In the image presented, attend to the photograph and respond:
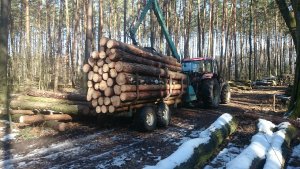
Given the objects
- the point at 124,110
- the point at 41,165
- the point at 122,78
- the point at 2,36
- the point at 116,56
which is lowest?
the point at 41,165

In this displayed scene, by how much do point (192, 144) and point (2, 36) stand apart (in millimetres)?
A: 7990

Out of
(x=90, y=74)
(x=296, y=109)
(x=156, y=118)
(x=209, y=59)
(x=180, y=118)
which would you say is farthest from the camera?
(x=209, y=59)

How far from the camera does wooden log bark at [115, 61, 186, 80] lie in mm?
8164

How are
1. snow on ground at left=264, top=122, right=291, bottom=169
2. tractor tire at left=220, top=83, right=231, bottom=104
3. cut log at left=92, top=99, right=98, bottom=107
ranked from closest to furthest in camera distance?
snow on ground at left=264, top=122, right=291, bottom=169 → cut log at left=92, top=99, right=98, bottom=107 → tractor tire at left=220, top=83, right=231, bottom=104

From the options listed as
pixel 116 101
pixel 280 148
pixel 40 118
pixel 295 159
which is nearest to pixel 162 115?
pixel 116 101

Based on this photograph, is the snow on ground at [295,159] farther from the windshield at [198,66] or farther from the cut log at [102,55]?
the windshield at [198,66]

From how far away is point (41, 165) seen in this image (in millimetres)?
5863

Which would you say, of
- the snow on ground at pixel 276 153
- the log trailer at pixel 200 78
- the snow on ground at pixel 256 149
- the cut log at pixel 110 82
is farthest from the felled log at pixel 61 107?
the snow on ground at pixel 276 153

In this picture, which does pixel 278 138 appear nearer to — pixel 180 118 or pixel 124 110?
pixel 124 110

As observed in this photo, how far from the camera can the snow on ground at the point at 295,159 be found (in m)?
5.83

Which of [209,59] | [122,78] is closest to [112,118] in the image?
[122,78]

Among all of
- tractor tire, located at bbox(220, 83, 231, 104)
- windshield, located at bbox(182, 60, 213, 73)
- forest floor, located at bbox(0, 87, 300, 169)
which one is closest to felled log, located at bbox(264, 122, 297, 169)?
forest floor, located at bbox(0, 87, 300, 169)

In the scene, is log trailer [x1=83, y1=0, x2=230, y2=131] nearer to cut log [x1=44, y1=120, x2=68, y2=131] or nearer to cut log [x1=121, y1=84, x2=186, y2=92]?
cut log [x1=121, y1=84, x2=186, y2=92]

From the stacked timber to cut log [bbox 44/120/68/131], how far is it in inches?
39.0
